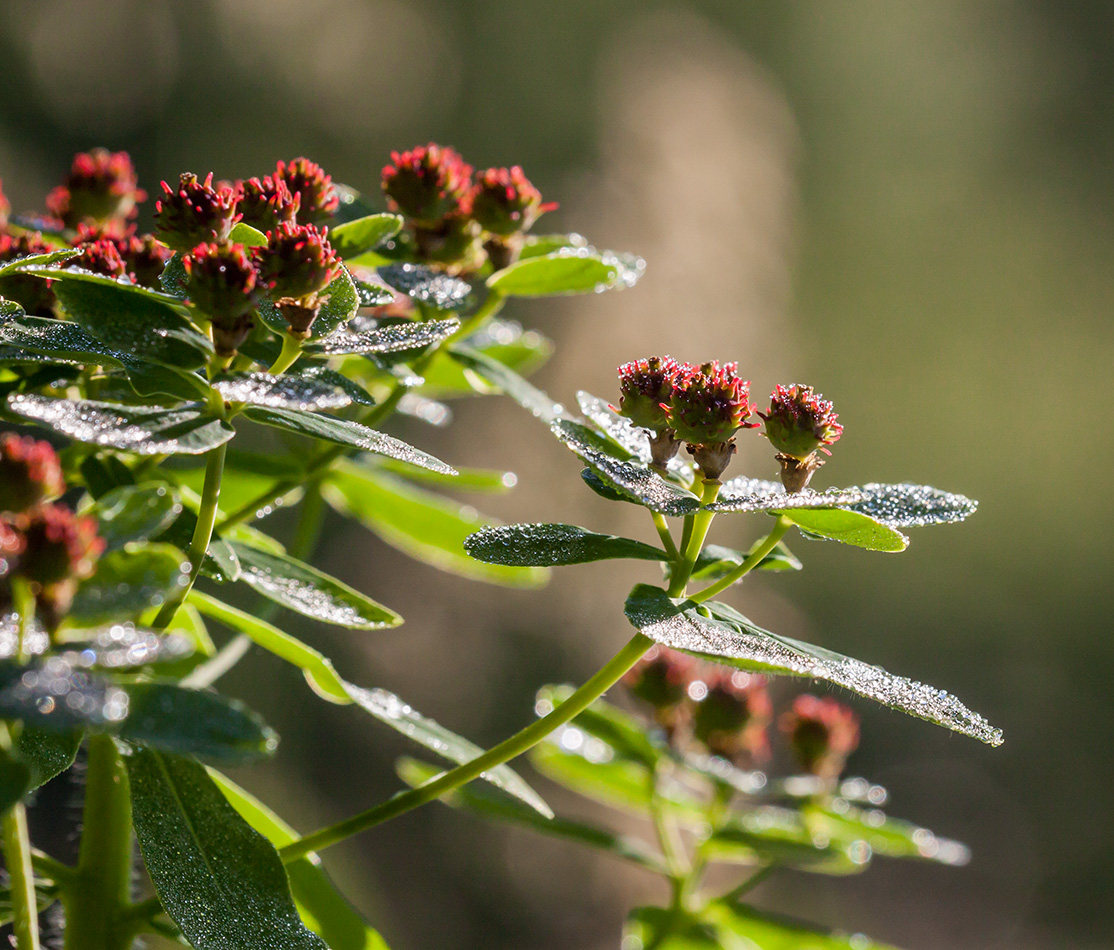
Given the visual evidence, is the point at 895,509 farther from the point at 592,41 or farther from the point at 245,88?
→ the point at 592,41

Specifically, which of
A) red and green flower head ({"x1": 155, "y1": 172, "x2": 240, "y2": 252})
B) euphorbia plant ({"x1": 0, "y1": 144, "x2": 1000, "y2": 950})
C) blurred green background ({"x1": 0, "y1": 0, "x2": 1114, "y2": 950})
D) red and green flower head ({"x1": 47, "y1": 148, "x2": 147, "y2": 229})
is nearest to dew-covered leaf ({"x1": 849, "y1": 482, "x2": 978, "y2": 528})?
euphorbia plant ({"x1": 0, "y1": 144, "x2": 1000, "y2": 950})

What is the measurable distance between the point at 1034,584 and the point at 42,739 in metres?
4.84

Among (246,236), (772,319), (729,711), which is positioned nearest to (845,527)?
(246,236)

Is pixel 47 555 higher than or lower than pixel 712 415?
lower

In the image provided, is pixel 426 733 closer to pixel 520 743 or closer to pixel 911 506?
pixel 520 743

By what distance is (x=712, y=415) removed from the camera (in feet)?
1.17

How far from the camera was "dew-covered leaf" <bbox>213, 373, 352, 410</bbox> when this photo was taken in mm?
282

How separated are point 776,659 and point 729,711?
38 centimetres

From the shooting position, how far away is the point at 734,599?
2.45 metres

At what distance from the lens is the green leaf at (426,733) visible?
397 millimetres

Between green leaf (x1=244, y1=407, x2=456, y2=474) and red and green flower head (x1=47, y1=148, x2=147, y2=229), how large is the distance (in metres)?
0.26

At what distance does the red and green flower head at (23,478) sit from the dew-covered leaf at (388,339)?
0.10 meters

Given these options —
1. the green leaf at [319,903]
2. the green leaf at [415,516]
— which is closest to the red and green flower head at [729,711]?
the green leaf at [415,516]

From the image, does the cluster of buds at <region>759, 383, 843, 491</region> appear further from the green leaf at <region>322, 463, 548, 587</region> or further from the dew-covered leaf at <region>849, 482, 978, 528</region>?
the green leaf at <region>322, 463, 548, 587</region>
